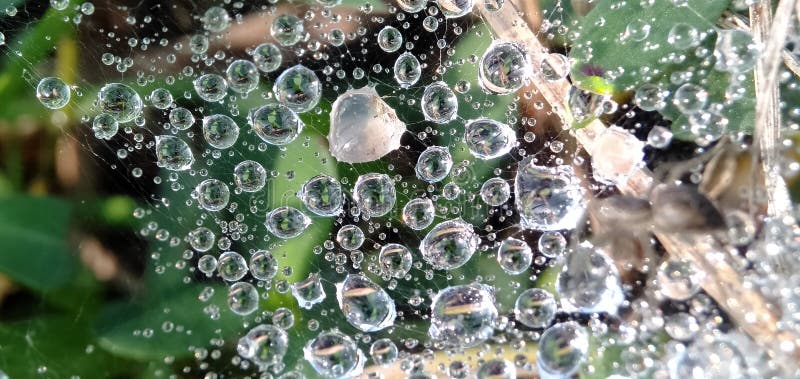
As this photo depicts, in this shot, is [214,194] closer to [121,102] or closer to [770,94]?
[121,102]

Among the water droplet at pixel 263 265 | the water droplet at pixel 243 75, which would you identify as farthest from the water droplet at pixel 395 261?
the water droplet at pixel 243 75

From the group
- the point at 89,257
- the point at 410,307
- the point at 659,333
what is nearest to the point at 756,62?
the point at 659,333

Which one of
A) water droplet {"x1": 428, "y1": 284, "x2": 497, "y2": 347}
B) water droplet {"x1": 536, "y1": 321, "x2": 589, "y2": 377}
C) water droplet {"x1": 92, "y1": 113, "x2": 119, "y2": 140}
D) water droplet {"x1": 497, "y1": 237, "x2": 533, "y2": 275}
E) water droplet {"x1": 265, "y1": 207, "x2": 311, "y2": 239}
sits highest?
water droplet {"x1": 92, "y1": 113, "x2": 119, "y2": 140}

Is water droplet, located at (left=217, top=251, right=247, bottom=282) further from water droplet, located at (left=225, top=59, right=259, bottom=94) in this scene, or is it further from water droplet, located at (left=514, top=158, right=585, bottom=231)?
water droplet, located at (left=514, top=158, right=585, bottom=231)

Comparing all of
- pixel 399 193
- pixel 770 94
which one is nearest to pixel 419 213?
pixel 399 193

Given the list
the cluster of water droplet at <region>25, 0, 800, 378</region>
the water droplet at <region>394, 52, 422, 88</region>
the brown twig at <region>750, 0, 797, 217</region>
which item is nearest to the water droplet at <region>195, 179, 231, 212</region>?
the cluster of water droplet at <region>25, 0, 800, 378</region>
